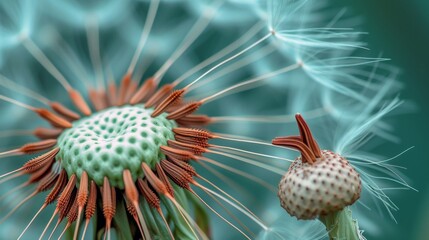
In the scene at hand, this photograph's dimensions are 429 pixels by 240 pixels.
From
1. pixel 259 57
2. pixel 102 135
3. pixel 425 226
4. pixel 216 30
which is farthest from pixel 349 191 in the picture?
pixel 216 30

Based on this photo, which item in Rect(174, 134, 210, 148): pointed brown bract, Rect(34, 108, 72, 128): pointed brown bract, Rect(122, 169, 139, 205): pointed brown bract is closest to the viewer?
Rect(122, 169, 139, 205): pointed brown bract

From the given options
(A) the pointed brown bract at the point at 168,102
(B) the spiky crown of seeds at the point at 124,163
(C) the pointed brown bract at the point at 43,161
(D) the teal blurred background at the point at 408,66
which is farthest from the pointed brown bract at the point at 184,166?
(D) the teal blurred background at the point at 408,66

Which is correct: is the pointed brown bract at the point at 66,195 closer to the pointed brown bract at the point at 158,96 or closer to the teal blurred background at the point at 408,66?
the pointed brown bract at the point at 158,96

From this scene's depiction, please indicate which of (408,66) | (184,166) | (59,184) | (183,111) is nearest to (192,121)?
(183,111)

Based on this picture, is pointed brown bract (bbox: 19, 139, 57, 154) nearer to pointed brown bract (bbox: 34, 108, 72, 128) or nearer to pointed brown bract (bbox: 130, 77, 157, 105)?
pointed brown bract (bbox: 34, 108, 72, 128)

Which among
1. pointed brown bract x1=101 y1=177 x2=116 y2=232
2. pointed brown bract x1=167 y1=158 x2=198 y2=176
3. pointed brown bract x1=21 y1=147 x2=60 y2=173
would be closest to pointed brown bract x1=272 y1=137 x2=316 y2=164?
pointed brown bract x1=167 y1=158 x2=198 y2=176

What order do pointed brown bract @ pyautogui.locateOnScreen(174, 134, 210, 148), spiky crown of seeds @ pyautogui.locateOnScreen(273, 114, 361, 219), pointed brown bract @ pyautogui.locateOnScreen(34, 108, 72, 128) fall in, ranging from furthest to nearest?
pointed brown bract @ pyautogui.locateOnScreen(34, 108, 72, 128) < pointed brown bract @ pyautogui.locateOnScreen(174, 134, 210, 148) < spiky crown of seeds @ pyautogui.locateOnScreen(273, 114, 361, 219)

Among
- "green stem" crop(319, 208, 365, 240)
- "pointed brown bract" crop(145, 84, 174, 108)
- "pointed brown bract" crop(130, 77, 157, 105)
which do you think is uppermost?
"pointed brown bract" crop(130, 77, 157, 105)
